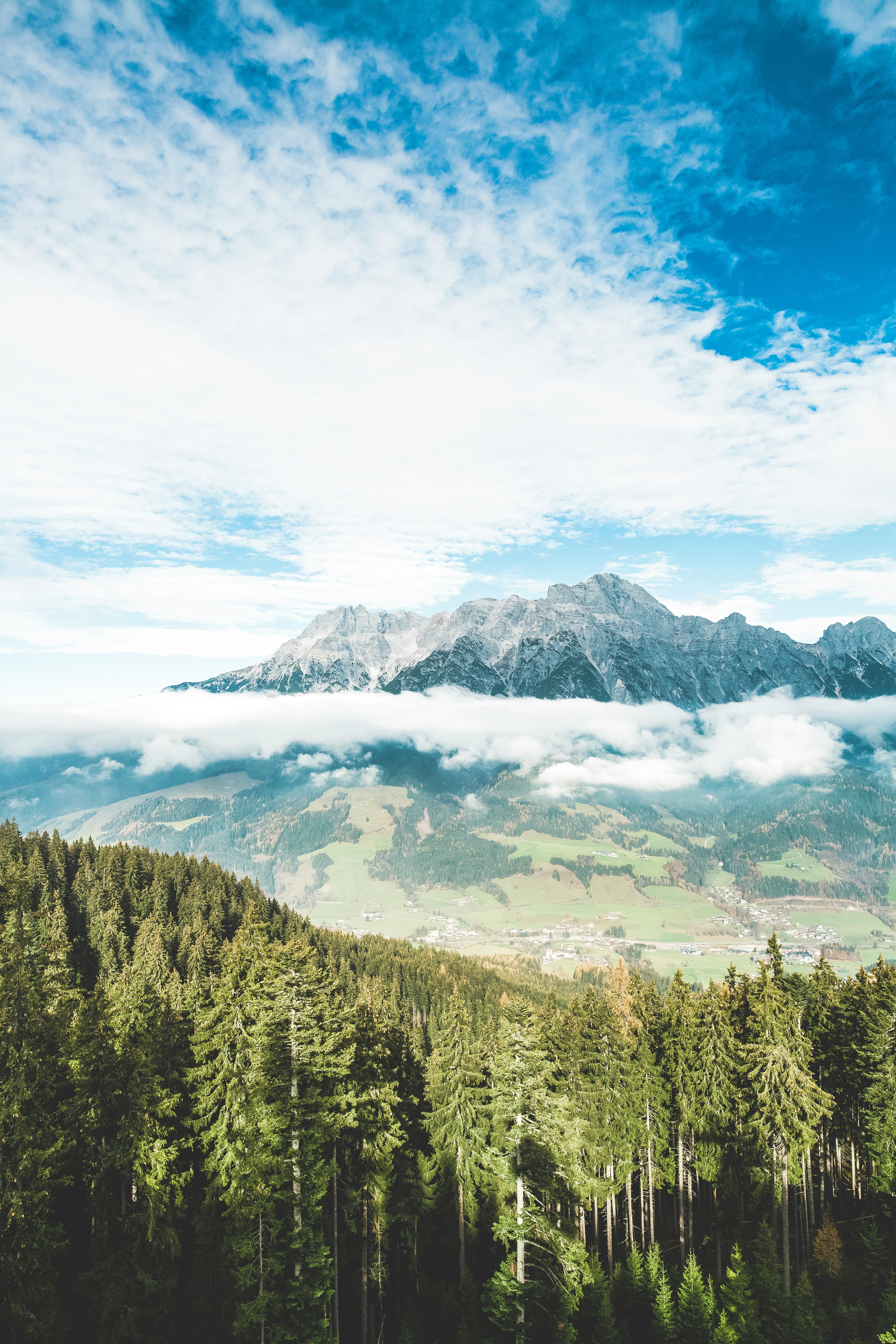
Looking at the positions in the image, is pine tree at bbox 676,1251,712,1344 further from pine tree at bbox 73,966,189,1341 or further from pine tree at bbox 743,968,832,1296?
pine tree at bbox 73,966,189,1341

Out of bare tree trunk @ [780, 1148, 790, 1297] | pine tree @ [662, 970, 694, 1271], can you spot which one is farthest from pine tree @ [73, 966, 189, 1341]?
pine tree @ [662, 970, 694, 1271]

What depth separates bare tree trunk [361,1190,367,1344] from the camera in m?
34.2

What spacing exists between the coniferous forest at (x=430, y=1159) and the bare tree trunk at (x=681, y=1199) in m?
0.27

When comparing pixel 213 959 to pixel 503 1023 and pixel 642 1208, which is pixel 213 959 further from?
pixel 503 1023

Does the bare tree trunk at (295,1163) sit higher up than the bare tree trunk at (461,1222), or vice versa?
the bare tree trunk at (295,1163)

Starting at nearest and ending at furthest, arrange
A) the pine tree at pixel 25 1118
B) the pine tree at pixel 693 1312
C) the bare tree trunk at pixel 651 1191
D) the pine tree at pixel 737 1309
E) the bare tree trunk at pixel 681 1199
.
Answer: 1. the pine tree at pixel 25 1118
2. the pine tree at pixel 737 1309
3. the pine tree at pixel 693 1312
4. the bare tree trunk at pixel 681 1199
5. the bare tree trunk at pixel 651 1191

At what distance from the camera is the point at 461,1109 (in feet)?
121

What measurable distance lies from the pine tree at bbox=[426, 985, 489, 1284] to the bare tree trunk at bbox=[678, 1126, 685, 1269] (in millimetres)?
13572

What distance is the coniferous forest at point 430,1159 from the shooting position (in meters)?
22.2

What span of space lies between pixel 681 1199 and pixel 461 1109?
17.4m

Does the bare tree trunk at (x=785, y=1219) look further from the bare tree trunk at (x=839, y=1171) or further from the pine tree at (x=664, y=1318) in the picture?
the bare tree trunk at (x=839, y=1171)

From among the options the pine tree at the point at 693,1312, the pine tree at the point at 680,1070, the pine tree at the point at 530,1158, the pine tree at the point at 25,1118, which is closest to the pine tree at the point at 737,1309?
the pine tree at the point at 693,1312

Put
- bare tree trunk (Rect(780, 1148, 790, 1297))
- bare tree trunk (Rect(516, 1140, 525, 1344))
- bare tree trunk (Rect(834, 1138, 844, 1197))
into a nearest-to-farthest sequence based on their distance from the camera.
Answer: bare tree trunk (Rect(516, 1140, 525, 1344)) < bare tree trunk (Rect(780, 1148, 790, 1297)) < bare tree trunk (Rect(834, 1138, 844, 1197))

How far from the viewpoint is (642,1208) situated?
45.8 m
